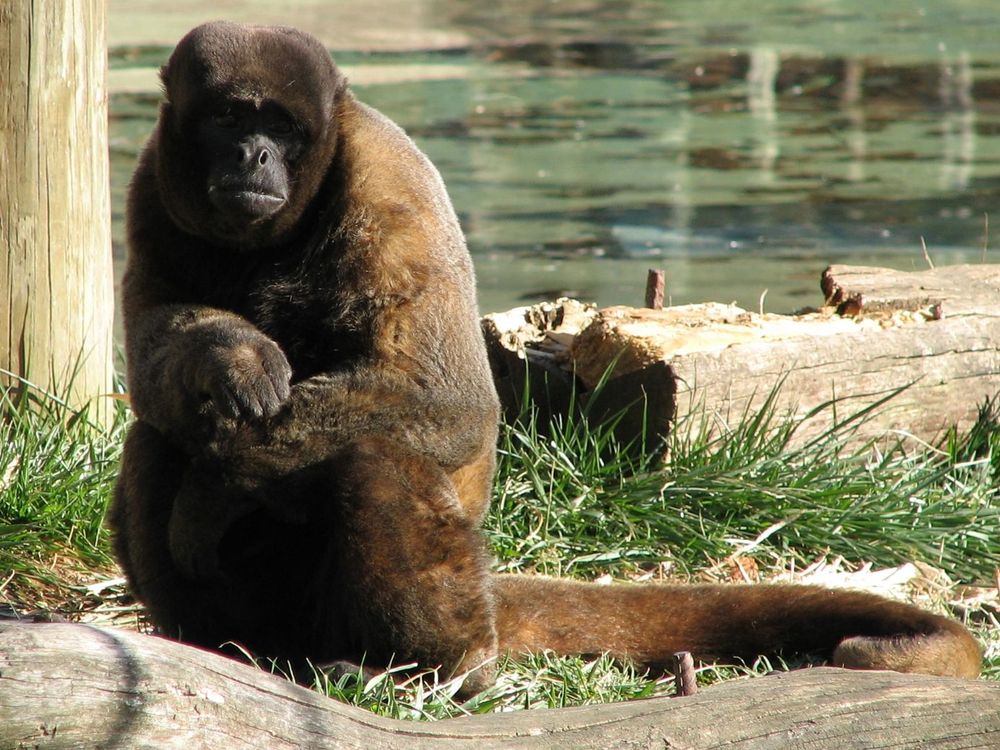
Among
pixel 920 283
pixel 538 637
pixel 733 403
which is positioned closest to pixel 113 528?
pixel 538 637

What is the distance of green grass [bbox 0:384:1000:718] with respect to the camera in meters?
4.95

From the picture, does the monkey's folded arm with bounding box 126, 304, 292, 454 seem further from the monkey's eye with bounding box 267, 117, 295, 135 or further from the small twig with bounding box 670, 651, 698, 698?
the small twig with bounding box 670, 651, 698, 698

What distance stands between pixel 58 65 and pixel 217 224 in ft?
5.90

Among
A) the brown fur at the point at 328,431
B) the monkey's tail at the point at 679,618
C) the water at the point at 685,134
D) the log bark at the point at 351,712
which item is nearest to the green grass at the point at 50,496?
the brown fur at the point at 328,431

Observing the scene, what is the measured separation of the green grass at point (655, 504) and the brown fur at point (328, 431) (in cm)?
72

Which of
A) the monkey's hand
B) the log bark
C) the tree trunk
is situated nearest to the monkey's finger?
the monkey's hand

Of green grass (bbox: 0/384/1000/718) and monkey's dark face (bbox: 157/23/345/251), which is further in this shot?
green grass (bbox: 0/384/1000/718)

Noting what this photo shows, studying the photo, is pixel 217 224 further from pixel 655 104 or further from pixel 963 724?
pixel 655 104

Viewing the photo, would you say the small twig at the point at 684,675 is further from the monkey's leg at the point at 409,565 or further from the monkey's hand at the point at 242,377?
the monkey's hand at the point at 242,377

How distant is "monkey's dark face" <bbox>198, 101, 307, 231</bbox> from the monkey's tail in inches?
52.5

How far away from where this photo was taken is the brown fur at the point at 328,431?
381 centimetres

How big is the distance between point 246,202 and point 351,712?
1.60 m

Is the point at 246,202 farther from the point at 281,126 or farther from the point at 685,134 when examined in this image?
the point at 685,134

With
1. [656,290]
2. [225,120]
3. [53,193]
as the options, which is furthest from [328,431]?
[656,290]
